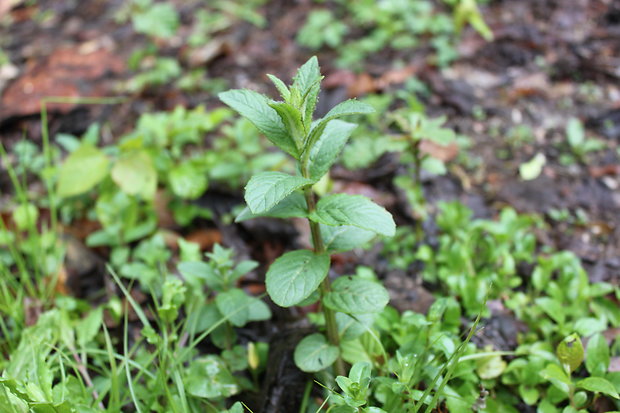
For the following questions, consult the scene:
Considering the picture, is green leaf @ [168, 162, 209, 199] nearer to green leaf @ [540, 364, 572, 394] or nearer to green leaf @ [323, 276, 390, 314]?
green leaf @ [323, 276, 390, 314]

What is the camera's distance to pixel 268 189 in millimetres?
1244

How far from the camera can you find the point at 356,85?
3.35 m

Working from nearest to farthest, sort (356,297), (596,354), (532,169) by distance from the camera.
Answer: (356,297), (596,354), (532,169)

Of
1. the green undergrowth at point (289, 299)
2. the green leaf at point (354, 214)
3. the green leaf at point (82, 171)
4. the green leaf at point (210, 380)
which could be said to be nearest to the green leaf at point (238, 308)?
the green undergrowth at point (289, 299)

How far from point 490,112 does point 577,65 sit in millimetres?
773

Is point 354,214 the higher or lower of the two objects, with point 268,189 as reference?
lower

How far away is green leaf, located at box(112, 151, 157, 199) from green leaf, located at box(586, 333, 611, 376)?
6.31 feet

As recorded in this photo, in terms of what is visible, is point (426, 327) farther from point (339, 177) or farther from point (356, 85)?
point (356, 85)

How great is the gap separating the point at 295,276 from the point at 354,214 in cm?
23

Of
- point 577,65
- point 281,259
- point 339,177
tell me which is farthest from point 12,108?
point 577,65

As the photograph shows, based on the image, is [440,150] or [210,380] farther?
[440,150]

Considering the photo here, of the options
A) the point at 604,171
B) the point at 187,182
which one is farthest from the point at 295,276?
the point at 604,171

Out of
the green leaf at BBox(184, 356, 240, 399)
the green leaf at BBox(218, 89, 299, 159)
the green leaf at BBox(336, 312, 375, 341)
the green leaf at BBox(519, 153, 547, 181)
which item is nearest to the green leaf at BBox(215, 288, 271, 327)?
the green leaf at BBox(184, 356, 240, 399)

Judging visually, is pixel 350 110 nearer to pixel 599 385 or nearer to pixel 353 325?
pixel 353 325
